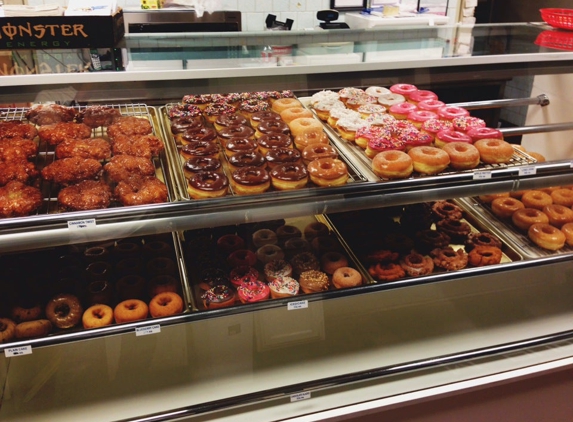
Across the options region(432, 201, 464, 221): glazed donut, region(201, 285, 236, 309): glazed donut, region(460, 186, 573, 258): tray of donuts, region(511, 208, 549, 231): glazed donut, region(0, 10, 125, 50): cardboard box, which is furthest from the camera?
region(432, 201, 464, 221): glazed donut

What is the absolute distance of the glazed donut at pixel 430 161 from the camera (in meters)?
1.99

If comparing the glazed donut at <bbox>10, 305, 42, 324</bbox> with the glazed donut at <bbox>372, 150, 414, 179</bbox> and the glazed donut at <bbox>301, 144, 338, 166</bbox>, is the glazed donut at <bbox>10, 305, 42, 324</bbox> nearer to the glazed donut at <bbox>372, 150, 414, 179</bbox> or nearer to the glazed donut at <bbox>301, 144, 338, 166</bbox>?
the glazed donut at <bbox>301, 144, 338, 166</bbox>

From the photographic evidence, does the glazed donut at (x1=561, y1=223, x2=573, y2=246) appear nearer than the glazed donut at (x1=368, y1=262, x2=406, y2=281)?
No

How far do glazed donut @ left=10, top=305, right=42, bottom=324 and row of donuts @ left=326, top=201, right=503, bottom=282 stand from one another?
4.36 feet

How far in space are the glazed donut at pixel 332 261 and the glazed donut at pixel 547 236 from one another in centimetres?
91

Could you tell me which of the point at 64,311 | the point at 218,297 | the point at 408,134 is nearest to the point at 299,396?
the point at 218,297

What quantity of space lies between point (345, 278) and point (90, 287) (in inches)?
40.4

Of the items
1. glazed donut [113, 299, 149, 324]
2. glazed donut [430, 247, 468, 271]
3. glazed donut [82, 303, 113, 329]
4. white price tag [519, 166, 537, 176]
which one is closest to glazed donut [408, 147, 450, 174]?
white price tag [519, 166, 537, 176]

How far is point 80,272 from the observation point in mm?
2096

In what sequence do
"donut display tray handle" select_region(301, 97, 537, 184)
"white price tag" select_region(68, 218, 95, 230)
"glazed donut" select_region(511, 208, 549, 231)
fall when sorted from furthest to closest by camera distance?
"glazed donut" select_region(511, 208, 549, 231) → "donut display tray handle" select_region(301, 97, 537, 184) → "white price tag" select_region(68, 218, 95, 230)

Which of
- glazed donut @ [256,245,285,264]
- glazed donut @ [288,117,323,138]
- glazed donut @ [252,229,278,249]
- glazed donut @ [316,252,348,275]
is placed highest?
glazed donut @ [288,117,323,138]

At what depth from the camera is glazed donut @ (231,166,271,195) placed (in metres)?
1.81

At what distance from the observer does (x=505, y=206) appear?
8.60ft

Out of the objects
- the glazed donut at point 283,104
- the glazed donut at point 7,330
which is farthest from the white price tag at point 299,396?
the glazed donut at point 283,104
